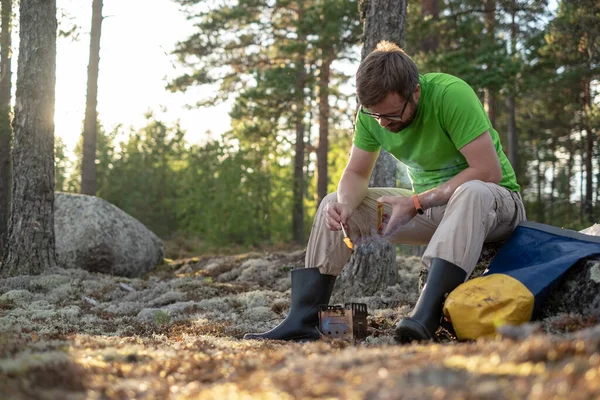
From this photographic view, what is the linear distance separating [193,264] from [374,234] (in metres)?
7.47

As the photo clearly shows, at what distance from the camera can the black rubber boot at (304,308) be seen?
385 centimetres

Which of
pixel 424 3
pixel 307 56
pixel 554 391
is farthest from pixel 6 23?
pixel 554 391

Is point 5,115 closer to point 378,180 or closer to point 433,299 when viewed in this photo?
point 378,180

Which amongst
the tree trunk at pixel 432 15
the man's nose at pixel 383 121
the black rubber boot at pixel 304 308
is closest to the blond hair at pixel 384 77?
the man's nose at pixel 383 121

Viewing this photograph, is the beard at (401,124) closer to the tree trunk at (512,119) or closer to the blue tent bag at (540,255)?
the blue tent bag at (540,255)

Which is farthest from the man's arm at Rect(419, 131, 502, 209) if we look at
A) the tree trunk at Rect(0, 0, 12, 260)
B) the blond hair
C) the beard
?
the tree trunk at Rect(0, 0, 12, 260)

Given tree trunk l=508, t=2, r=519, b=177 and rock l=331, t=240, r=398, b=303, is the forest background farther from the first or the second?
rock l=331, t=240, r=398, b=303

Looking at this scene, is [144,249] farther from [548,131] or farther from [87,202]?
[548,131]

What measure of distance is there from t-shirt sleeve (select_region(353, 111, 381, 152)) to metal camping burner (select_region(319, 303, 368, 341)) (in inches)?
39.4

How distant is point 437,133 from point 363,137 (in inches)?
20.7

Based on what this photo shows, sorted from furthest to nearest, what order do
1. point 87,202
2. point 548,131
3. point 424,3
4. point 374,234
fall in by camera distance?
1. point 548,131
2. point 424,3
3. point 87,202
4. point 374,234

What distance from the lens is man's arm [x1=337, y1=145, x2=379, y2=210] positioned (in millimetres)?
3887

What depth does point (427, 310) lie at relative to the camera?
3061mm

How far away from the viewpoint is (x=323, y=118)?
17.6 meters
